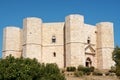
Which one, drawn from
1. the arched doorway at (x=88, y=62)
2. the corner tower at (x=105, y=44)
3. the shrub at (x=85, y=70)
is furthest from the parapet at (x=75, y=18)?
the shrub at (x=85, y=70)

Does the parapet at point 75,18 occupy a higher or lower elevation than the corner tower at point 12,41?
higher

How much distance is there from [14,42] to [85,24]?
10.9 meters

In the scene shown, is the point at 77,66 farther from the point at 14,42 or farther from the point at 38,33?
the point at 14,42

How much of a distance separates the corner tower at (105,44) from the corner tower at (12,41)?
1183 centimetres

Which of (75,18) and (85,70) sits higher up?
(75,18)

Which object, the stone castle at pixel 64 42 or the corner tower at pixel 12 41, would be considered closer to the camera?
the stone castle at pixel 64 42

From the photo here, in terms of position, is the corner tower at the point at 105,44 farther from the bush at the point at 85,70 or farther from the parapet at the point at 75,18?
the bush at the point at 85,70

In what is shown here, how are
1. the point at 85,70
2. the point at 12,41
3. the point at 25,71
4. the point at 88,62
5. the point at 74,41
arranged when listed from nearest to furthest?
the point at 25,71
the point at 85,70
the point at 74,41
the point at 88,62
the point at 12,41

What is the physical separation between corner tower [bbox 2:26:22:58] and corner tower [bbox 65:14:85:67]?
8356 millimetres

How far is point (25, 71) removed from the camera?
28.6 m

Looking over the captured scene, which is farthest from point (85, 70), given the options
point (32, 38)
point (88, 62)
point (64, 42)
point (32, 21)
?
point (32, 21)

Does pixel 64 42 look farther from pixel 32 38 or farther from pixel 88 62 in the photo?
pixel 88 62

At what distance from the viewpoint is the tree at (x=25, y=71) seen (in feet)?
93.5

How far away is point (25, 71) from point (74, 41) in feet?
77.8
